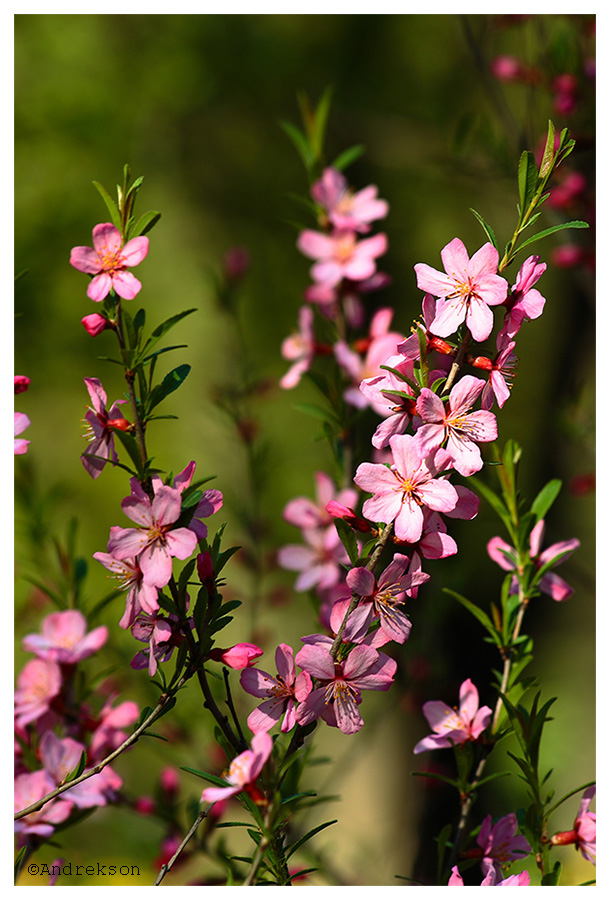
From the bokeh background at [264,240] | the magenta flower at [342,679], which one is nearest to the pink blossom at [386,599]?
the magenta flower at [342,679]

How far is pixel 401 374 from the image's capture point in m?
0.68

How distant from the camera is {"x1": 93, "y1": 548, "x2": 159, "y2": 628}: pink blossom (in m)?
0.67

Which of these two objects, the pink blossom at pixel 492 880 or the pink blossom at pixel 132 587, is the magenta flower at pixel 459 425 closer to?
the pink blossom at pixel 132 587

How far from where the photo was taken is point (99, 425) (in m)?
0.74

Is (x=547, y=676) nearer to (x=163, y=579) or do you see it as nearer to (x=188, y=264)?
(x=188, y=264)

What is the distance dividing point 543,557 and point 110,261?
24.3 inches

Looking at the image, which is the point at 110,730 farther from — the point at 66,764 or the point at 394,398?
the point at 394,398

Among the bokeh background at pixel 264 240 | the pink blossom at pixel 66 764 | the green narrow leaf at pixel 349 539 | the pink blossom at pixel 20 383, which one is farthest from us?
the bokeh background at pixel 264 240

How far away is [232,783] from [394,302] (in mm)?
2988

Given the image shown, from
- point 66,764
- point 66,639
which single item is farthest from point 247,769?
point 66,639

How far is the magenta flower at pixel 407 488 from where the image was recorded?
2.14ft

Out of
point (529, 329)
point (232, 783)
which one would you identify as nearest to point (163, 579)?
point (232, 783)

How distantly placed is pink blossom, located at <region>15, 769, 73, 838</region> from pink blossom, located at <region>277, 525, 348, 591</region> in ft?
1.48

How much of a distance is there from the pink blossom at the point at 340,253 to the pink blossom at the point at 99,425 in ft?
1.83
